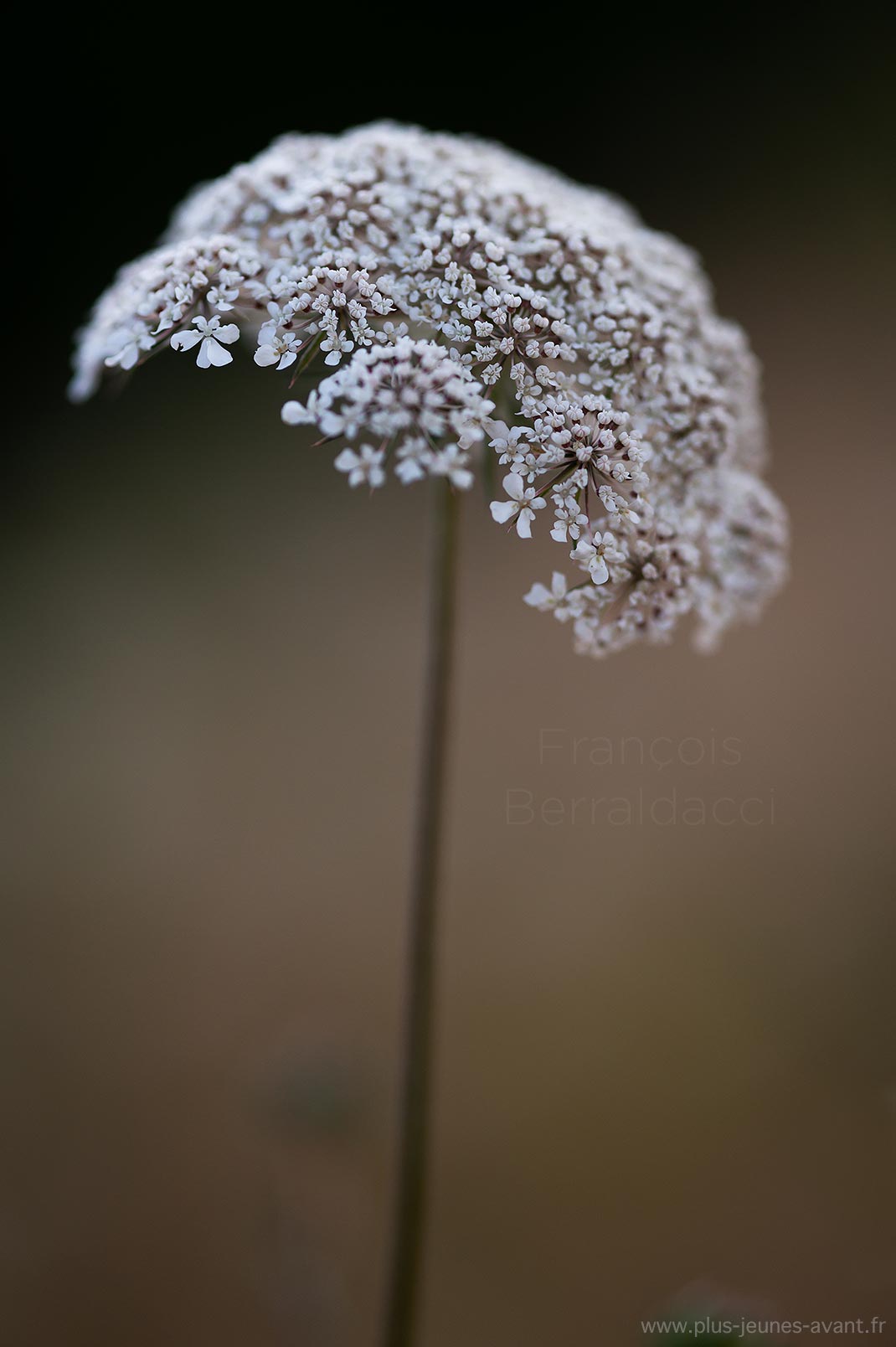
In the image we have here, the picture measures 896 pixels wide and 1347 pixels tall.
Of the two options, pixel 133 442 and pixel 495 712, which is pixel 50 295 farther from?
pixel 495 712

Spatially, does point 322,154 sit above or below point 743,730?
above

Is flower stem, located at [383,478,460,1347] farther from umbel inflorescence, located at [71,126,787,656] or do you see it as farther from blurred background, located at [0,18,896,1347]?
blurred background, located at [0,18,896,1347]

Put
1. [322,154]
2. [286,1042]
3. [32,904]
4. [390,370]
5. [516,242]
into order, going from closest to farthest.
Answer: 1. [390,370]
2. [516,242]
3. [322,154]
4. [286,1042]
5. [32,904]

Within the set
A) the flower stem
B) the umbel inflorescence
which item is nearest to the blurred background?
the flower stem

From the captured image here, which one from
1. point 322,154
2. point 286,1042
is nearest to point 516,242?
point 322,154

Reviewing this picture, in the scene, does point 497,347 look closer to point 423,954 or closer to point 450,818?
point 423,954

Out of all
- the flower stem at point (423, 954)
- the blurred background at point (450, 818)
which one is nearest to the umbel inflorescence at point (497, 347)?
the flower stem at point (423, 954)
